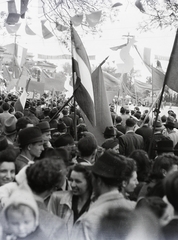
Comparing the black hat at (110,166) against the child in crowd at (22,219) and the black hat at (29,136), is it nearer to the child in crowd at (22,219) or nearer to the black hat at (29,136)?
the child in crowd at (22,219)

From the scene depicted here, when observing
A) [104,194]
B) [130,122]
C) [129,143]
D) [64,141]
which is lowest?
[129,143]

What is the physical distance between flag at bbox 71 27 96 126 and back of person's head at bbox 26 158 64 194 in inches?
108

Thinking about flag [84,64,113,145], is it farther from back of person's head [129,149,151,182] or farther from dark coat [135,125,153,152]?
back of person's head [129,149,151,182]

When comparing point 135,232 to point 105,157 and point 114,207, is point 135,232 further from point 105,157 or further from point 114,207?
point 105,157

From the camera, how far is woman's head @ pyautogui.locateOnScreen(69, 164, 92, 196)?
2.81 m

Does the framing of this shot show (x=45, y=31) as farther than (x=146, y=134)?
Yes

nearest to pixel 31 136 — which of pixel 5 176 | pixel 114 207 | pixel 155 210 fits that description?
pixel 5 176

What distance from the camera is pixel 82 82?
5.18 meters

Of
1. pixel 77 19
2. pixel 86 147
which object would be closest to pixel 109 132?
pixel 86 147

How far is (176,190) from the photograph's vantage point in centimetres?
194

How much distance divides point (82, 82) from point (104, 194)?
294cm

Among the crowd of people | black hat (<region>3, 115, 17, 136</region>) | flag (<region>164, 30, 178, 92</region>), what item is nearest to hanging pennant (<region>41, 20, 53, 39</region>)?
black hat (<region>3, 115, 17, 136</region>)

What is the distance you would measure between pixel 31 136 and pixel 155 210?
7.03 feet

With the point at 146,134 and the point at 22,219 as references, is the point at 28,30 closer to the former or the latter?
the point at 146,134
